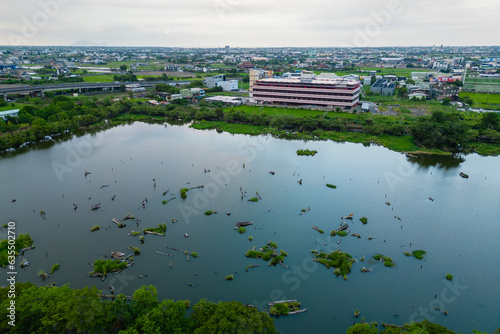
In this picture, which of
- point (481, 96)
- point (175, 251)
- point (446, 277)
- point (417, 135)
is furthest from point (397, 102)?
point (175, 251)

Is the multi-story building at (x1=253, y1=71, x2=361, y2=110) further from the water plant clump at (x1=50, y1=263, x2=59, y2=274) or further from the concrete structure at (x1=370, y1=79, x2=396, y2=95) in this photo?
the water plant clump at (x1=50, y1=263, x2=59, y2=274)

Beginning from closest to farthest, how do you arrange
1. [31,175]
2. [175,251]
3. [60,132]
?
[175,251] < [31,175] < [60,132]

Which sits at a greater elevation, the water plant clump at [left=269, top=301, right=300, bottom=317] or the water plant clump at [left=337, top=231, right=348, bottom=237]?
the water plant clump at [left=337, top=231, right=348, bottom=237]

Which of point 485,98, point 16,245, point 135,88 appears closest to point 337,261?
point 16,245

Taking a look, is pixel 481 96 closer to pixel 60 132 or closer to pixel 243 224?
pixel 243 224

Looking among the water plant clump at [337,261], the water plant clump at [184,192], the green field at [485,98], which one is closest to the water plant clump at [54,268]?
the water plant clump at [184,192]

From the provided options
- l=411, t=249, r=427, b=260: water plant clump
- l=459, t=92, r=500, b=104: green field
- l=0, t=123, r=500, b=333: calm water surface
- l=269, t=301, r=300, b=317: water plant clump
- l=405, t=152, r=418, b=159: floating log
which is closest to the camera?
l=269, t=301, r=300, b=317: water plant clump

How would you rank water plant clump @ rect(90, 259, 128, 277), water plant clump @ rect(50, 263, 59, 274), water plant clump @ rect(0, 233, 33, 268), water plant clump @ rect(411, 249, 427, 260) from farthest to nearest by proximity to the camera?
water plant clump @ rect(411, 249, 427, 260) < water plant clump @ rect(0, 233, 33, 268) < water plant clump @ rect(50, 263, 59, 274) < water plant clump @ rect(90, 259, 128, 277)

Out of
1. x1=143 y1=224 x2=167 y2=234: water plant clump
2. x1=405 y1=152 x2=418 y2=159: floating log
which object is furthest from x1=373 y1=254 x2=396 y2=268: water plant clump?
x1=405 y1=152 x2=418 y2=159: floating log

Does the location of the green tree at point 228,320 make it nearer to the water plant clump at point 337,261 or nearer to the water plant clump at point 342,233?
the water plant clump at point 337,261
